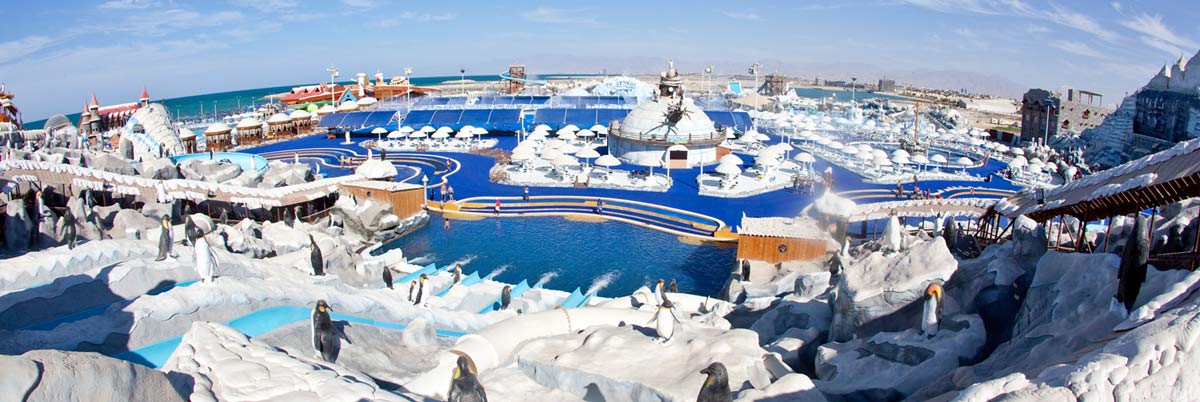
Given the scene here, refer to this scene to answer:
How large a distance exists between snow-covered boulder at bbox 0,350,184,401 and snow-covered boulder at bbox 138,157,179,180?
22.7 metres

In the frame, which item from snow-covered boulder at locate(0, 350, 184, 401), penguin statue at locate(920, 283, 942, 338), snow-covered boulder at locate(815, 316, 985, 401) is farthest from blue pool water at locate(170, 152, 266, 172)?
penguin statue at locate(920, 283, 942, 338)

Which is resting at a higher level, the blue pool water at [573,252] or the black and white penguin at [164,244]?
the black and white penguin at [164,244]

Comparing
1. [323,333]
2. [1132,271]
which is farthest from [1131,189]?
[323,333]

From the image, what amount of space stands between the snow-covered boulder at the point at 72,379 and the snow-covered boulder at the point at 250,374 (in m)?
0.95

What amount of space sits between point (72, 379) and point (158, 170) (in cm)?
2319

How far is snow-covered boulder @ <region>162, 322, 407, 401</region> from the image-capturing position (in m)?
7.21

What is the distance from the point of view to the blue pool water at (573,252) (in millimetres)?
19984

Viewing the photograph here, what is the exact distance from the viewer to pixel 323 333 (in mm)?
9312

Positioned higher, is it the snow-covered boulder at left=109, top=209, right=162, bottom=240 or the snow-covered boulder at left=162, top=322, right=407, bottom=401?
the snow-covered boulder at left=162, top=322, right=407, bottom=401

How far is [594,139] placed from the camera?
45562mm

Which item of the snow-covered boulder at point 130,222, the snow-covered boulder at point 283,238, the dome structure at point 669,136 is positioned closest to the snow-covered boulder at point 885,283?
the snow-covered boulder at point 283,238

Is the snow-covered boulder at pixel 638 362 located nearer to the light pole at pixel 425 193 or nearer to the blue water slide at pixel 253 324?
the blue water slide at pixel 253 324

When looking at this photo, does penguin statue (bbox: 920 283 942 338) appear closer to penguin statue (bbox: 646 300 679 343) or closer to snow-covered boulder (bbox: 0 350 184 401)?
penguin statue (bbox: 646 300 679 343)

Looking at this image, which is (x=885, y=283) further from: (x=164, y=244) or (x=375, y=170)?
(x=375, y=170)
